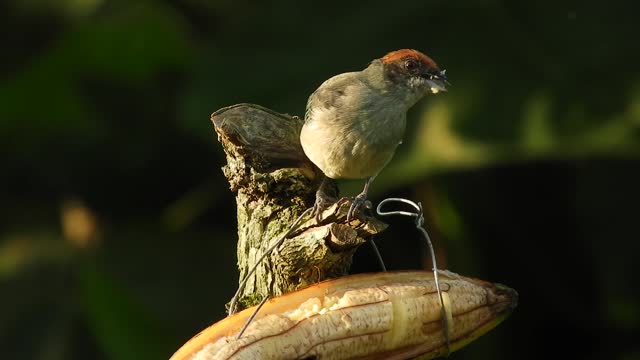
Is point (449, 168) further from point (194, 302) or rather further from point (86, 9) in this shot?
point (86, 9)

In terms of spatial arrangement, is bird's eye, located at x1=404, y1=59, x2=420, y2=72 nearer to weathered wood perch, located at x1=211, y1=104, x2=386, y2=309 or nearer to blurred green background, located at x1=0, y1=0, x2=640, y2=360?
weathered wood perch, located at x1=211, y1=104, x2=386, y2=309

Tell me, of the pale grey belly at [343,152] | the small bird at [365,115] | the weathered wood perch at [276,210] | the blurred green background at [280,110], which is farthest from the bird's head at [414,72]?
the blurred green background at [280,110]

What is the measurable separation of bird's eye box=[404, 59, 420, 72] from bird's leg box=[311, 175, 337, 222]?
0.28 meters

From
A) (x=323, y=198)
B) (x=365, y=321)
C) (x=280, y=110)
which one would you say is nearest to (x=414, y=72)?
(x=323, y=198)

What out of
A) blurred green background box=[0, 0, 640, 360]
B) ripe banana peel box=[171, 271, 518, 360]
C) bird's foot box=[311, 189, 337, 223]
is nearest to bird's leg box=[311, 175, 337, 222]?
bird's foot box=[311, 189, 337, 223]

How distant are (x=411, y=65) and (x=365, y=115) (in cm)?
14

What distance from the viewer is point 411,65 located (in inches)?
97.6

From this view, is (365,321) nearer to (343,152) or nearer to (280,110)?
(343,152)

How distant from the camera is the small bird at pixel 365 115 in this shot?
95.1 inches

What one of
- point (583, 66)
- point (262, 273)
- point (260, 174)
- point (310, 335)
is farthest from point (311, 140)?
point (583, 66)

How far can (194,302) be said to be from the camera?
4695 millimetres

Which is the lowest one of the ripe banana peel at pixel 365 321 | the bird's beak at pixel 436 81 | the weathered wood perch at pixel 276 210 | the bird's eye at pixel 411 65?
the ripe banana peel at pixel 365 321

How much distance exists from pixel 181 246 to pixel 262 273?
2445 millimetres

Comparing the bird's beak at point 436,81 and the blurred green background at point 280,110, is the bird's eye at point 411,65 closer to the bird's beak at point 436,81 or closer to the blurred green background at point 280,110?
the bird's beak at point 436,81
